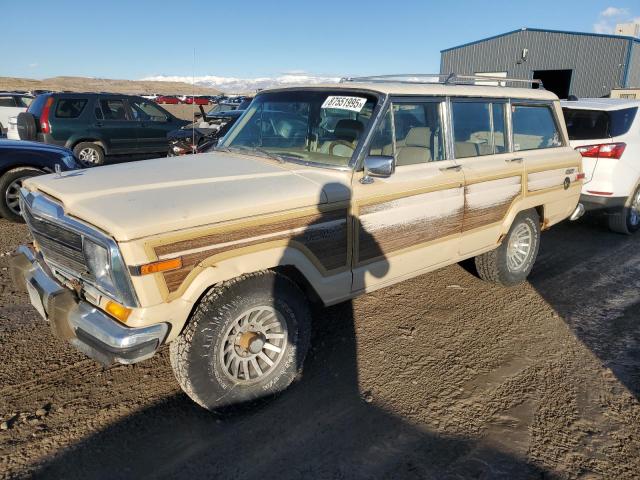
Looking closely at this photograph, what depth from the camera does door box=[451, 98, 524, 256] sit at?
4.16 metres

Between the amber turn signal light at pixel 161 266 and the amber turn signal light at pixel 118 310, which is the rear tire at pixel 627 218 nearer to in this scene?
the amber turn signal light at pixel 161 266

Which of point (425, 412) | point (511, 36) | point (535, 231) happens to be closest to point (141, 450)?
point (425, 412)

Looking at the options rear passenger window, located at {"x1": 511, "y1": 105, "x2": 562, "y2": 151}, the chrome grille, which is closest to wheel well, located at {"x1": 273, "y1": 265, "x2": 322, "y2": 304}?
the chrome grille

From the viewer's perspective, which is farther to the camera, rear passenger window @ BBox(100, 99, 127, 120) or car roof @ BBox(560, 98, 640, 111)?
rear passenger window @ BBox(100, 99, 127, 120)

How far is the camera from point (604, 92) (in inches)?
840

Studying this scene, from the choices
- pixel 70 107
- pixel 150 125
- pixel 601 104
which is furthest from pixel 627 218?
pixel 70 107

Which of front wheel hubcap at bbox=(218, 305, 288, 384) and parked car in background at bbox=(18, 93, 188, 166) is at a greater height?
parked car in background at bbox=(18, 93, 188, 166)

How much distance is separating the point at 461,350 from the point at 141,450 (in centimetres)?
250

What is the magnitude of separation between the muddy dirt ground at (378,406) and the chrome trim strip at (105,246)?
92cm

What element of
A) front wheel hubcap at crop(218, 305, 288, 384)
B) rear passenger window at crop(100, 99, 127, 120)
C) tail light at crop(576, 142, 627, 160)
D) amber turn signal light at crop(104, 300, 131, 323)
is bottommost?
front wheel hubcap at crop(218, 305, 288, 384)

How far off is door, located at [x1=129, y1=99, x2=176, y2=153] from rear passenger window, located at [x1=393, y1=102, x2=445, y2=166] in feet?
32.0

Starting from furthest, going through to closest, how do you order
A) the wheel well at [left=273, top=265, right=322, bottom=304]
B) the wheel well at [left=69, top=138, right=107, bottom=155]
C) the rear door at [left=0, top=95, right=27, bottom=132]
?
the rear door at [left=0, top=95, right=27, bottom=132]
the wheel well at [left=69, top=138, right=107, bottom=155]
the wheel well at [left=273, top=265, right=322, bottom=304]

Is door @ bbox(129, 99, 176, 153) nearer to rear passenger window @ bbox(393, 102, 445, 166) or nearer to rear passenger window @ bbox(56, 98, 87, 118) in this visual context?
rear passenger window @ bbox(56, 98, 87, 118)

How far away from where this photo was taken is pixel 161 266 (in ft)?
8.11
